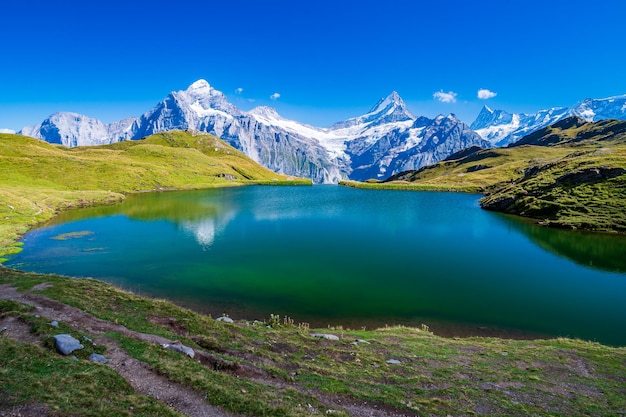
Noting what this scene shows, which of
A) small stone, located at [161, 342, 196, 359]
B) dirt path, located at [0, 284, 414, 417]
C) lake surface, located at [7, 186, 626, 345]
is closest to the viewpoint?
dirt path, located at [0, 284, 414, 417]

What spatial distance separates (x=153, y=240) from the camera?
69.0 metres

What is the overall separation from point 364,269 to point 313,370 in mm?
33335

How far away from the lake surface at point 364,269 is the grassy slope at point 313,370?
325 inches

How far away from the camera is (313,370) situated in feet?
64.6

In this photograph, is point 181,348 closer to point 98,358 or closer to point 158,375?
point 158,375

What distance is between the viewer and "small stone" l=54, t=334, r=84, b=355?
15992 mm

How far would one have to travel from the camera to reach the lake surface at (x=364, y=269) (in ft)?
121

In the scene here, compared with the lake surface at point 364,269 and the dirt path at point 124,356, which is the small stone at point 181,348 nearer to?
the dirt path at point 124,356

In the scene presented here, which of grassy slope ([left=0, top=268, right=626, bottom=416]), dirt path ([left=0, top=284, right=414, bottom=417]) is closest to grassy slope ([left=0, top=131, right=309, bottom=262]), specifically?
dirt path ([left=0, top=284, right=414, bottom=417])

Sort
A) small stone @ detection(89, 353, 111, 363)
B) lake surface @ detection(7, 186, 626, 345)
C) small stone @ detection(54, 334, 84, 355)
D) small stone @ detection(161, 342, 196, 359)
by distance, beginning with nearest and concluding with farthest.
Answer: small stone @ detection(89, 353, 111, 363) < small stone @ detection(54, 334, 84, 355) < small stone @ detection(161, 342, 196, 359) < lake surface @ detection(7, 186, 626, 345)

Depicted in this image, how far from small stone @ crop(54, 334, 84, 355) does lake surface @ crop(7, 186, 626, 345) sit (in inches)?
783

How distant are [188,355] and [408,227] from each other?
261ft

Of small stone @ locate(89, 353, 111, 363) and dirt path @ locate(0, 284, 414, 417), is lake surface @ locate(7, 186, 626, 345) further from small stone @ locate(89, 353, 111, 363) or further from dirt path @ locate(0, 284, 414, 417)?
small stone @ locate(89, 353, 111, 363)

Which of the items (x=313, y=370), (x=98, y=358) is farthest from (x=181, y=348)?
(x=313, y=370)
